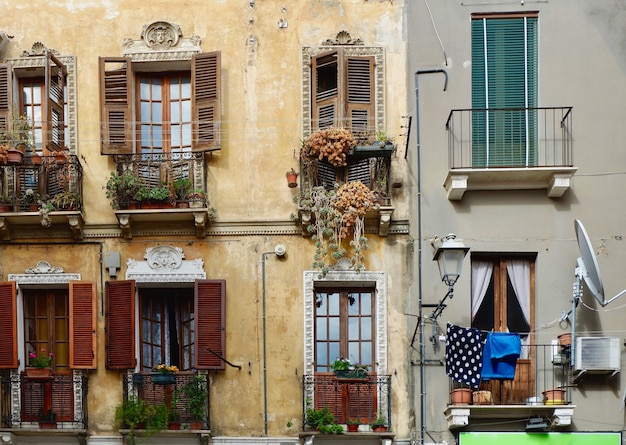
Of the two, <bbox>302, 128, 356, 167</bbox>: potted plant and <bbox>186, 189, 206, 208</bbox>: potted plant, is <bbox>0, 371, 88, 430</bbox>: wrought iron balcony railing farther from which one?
<bbox>302, 128, 356, 167</bbox>: potted plant

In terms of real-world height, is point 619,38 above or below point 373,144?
above

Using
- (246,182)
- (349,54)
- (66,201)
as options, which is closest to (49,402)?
(66,201)

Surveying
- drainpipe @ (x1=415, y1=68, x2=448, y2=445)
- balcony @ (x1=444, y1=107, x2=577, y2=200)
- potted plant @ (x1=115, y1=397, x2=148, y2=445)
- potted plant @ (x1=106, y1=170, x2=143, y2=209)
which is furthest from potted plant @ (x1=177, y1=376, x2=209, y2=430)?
balcony @ (x1=444, y1=107, x2=577, y2=200)

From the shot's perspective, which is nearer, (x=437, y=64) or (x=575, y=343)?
(x=575, y=343)

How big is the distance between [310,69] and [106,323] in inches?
212

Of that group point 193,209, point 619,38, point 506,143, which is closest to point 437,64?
point 506,143

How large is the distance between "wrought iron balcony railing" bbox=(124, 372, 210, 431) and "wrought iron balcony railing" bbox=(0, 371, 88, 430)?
782mm

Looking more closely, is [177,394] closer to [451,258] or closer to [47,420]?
[47,420]

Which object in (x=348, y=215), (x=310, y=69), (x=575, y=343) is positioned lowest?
(x=575, y=343)

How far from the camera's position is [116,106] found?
16.3m

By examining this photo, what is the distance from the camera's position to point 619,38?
16.2m

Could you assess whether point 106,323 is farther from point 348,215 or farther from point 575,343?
point 575,343

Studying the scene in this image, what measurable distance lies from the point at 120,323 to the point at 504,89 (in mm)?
7405

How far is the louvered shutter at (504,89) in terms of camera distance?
1616 centimetres
